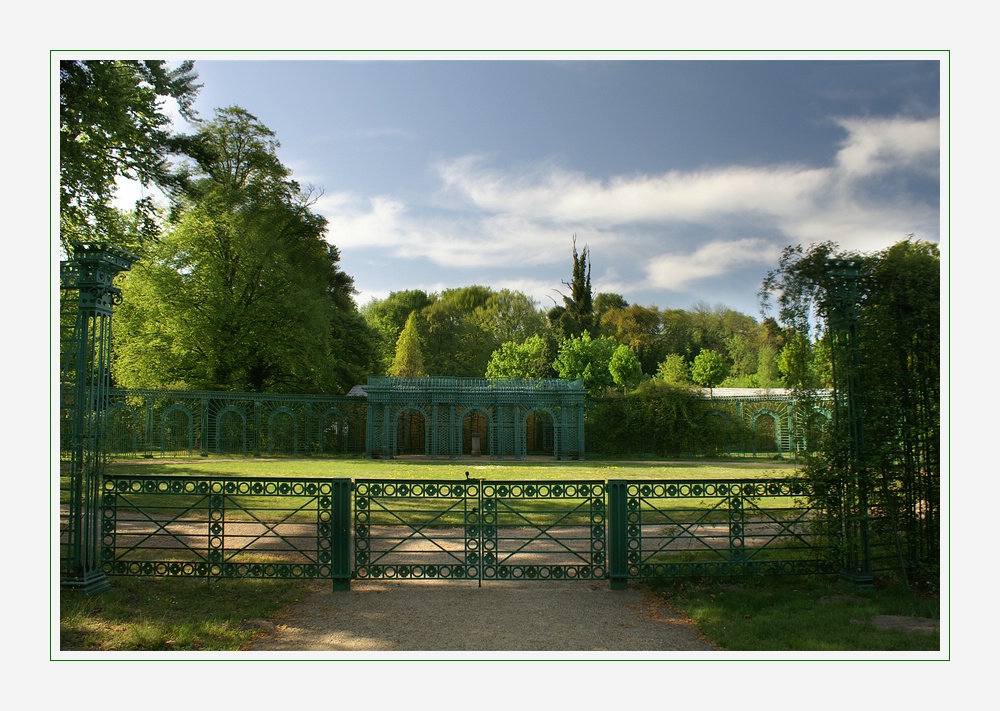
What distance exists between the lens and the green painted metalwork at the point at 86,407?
19.2 ft

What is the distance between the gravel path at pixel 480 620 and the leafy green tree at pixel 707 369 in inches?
1436

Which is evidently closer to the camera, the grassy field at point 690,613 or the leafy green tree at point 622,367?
the grassy field at point 690,613

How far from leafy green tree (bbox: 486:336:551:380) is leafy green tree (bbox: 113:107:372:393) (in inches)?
573

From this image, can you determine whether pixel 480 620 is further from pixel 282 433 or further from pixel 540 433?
pixel 540 433

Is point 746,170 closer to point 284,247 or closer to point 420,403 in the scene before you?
point 420,403

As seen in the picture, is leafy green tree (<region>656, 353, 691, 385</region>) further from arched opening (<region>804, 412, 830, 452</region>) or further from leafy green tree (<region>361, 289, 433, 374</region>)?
arched opening (<region>804, 412, 830, 452</region>)

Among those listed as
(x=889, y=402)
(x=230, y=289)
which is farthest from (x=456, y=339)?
(x=889, y=402)

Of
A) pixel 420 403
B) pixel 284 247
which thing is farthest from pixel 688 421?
pixel 284 247

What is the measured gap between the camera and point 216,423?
23.8 metres

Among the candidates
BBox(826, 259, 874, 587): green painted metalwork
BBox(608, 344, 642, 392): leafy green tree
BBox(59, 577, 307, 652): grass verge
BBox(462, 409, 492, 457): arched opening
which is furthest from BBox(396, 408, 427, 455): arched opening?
BBox(826, 259, 874, 587): green painted metalwork

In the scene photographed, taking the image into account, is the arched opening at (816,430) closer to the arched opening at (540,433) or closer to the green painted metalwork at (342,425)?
the green painted metalwork at (342,425)

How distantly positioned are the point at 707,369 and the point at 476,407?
20437 mm

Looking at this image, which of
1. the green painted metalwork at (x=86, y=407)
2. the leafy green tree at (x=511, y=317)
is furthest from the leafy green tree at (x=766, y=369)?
the green painted metalwork at (x=86, y=407)

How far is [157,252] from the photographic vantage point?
80.7ft
